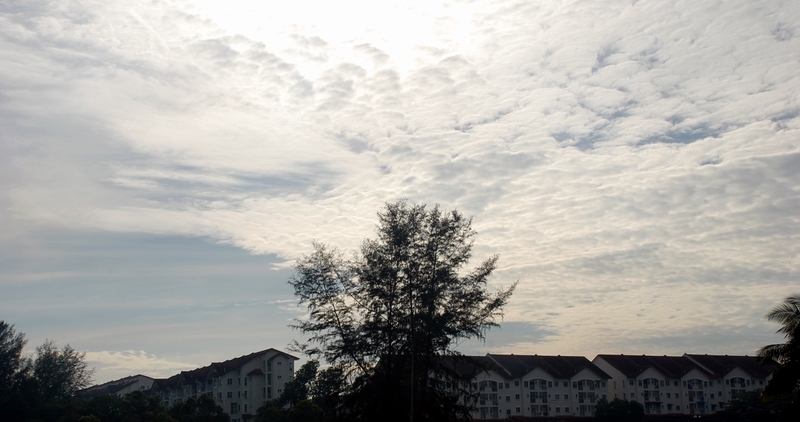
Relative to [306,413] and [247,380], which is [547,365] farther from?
[306,413]

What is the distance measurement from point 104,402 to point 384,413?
6488 cm

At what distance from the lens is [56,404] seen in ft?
297

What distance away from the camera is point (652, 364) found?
120 metres

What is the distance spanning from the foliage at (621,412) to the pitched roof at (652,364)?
54.7 feet

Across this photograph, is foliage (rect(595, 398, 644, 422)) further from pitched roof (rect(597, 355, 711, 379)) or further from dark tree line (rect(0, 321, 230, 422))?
dark tree line (rect(0, 321, 230, 422))

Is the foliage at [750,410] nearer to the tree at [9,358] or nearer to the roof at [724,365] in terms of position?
the roof at [724,365]

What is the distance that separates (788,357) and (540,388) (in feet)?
304

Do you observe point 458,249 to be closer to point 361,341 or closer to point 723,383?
point 361,341

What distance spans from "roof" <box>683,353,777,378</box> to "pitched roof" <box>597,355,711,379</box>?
2.13 metres

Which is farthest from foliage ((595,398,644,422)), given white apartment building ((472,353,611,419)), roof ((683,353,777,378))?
roof ((683,353,777,378))

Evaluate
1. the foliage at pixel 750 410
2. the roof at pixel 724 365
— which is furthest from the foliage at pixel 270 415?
the roof at pixel 724 365

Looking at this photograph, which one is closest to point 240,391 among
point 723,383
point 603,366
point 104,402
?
point 104,402

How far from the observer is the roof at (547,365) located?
111500 millimetres

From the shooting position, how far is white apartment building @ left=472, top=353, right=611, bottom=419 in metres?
108
